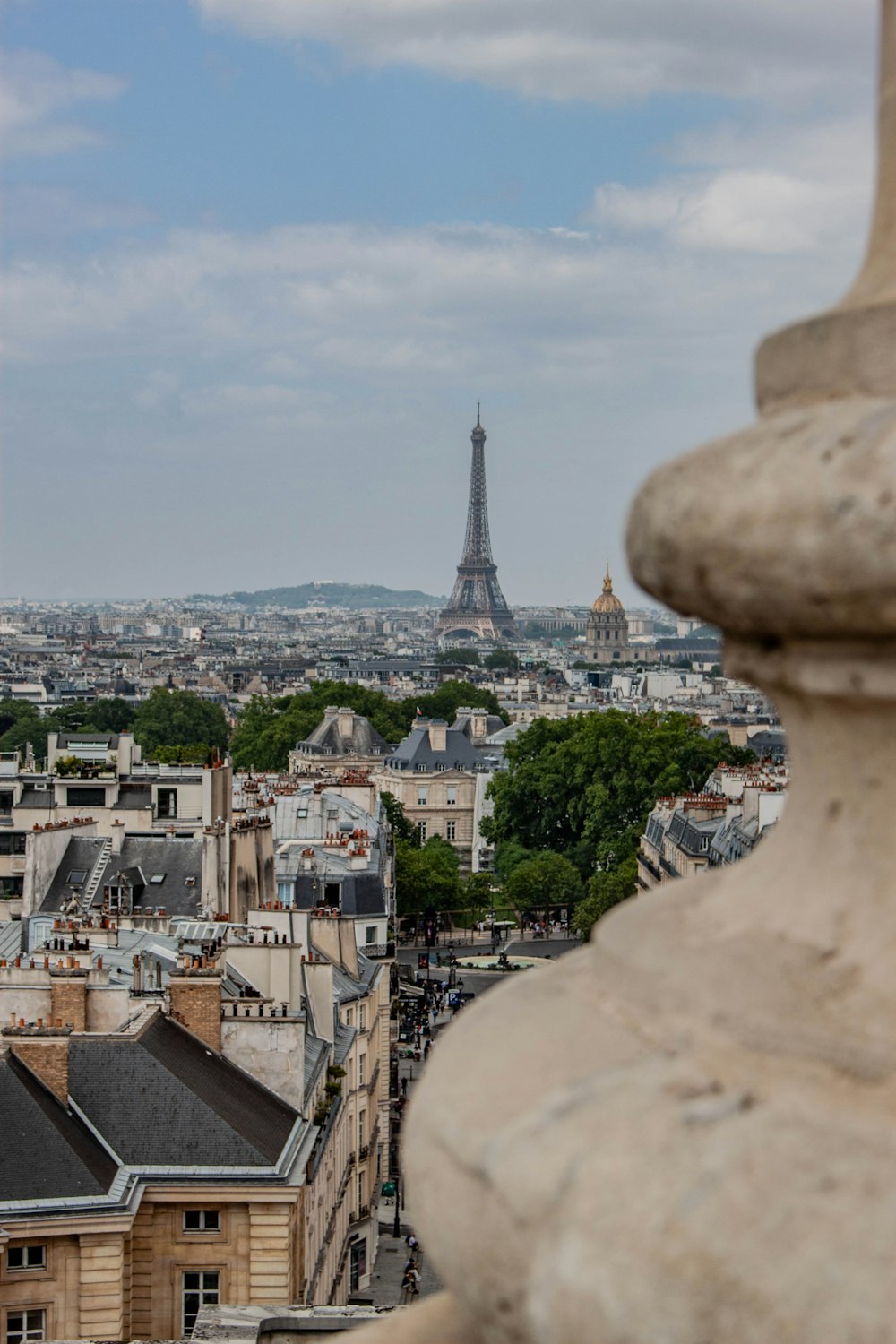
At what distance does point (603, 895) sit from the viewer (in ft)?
192

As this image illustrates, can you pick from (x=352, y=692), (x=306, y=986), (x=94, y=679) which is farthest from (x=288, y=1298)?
(x=94, y=679)

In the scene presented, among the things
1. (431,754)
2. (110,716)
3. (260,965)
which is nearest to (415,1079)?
(260,965)

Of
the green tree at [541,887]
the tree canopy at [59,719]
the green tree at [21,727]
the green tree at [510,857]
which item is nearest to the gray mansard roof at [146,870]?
the green tree at [541,887]

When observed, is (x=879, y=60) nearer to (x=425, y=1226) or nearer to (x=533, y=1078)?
(x=533, y=1078)

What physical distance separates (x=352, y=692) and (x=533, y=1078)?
119 metres

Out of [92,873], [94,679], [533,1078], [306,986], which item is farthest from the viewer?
[94,679]

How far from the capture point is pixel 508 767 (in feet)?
272

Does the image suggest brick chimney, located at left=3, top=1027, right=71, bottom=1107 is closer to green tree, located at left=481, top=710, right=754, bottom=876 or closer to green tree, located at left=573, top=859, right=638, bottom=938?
green tree, located at left=573, top=859, right=638, bottom=938

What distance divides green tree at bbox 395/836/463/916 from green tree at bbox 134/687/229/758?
57743 mm

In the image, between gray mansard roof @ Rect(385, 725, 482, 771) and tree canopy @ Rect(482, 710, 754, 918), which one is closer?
tree canopy @ Rect(482, 710, 754, 918)

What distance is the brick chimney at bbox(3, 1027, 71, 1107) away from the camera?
1825 cm

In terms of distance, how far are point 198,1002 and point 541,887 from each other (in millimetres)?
44346

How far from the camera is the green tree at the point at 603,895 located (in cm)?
5756

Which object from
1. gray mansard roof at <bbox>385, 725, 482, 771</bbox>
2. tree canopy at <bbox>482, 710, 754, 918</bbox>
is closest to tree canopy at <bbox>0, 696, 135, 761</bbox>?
gray mansard roof at <bbox>385, 725, 482, 771</bbox>
